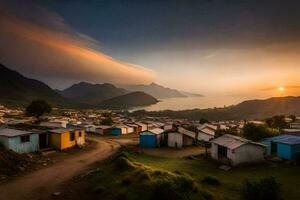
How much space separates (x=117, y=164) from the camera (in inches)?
1040

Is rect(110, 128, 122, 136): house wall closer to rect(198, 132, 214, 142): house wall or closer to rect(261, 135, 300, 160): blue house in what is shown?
rect(198, 132, 214, 142): house wall

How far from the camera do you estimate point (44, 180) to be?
2500cm

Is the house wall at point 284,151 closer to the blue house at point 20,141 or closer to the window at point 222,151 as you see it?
the window at point 222,151

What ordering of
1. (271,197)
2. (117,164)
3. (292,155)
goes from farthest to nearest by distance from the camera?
(292,155)
(117,164)
(271,197)

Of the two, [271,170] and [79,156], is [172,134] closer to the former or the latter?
[79,156]

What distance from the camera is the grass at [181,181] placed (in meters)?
18.8

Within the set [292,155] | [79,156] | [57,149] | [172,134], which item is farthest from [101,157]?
[292,155]

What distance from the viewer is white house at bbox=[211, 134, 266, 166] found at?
3245cm

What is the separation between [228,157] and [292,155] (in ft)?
23.3

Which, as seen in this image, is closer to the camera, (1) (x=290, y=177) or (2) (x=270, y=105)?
(1) (x=290, y=177)

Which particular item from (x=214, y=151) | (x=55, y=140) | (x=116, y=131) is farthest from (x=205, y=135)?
(x=55, y=140)

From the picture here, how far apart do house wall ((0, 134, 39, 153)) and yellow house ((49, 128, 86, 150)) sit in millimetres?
2876

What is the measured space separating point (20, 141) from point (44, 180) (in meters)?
12.1

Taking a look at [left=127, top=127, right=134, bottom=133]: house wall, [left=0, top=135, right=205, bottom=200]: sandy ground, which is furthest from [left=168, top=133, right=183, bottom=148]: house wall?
[left=127, top=127, right=134, bottom=133]: house wall
